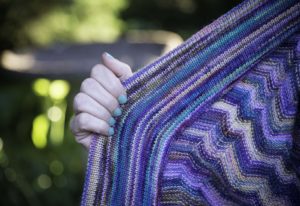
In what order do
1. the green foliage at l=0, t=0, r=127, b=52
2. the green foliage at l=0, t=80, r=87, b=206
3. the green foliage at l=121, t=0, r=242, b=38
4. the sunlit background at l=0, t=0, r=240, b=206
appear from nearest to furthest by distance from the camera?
1. the green foliage at l=0, t=80, r=87, b=206
2. the sunlit background at l=0, t=0, r=240, b=206
3. the green foliage at l=0, t=0, r=127, b=52
4. the green foliage at l=121, t=0, r=242, b=38

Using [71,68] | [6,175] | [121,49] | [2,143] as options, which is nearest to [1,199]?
[6,175]

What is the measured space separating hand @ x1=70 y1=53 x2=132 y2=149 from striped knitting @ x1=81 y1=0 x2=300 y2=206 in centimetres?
2

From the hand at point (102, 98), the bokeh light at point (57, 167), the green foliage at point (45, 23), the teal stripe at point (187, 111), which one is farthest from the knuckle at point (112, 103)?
the green foliage at point (45, 23)

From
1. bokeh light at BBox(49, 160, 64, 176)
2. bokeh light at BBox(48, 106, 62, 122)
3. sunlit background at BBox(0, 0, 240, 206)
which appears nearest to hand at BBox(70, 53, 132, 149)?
sunlit background at BBox(0, 0, 240, 206)

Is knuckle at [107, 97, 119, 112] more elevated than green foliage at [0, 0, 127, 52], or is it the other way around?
green foliage at [0, 0, 127, 52]

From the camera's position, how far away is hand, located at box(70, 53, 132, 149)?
3.55 feet

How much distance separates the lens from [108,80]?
1.08 m

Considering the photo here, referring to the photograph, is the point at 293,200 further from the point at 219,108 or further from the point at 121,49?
A: the point at 121,49

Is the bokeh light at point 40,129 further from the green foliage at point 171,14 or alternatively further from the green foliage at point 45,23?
the green foliage at point 171,14

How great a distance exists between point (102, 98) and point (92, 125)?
0.18 feet

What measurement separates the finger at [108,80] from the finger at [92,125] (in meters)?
0.06

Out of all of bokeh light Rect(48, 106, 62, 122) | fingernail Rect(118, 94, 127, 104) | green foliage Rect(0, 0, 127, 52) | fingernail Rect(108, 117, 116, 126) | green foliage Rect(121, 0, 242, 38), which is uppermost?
green foliage Rect(121, 0, 242, 38)

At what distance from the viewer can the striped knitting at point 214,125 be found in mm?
1065

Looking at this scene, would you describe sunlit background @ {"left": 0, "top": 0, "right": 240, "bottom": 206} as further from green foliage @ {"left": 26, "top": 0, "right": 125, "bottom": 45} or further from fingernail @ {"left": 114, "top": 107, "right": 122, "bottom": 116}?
fingernail @ {"left": 114, "top": 107, "right": 122, "bottom": 116}
